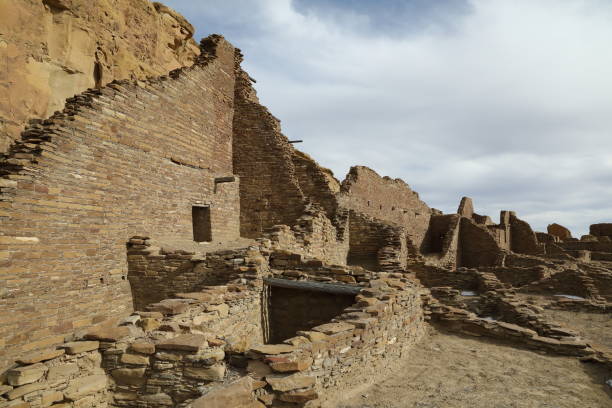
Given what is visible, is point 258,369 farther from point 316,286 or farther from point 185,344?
point 316,286

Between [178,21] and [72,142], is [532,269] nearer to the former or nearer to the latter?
[72,142]

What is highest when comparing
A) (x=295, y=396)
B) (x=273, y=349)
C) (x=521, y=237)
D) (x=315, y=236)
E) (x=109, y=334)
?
(x=315, y=236)

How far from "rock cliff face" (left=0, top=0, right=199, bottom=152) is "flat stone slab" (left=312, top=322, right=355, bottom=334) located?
749 centimetres

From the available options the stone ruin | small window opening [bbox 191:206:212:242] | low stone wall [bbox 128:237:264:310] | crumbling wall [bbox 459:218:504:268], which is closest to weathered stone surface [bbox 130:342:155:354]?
the stone ruin

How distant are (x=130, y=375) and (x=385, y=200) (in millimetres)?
16411

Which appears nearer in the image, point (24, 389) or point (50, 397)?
point (24, 389)

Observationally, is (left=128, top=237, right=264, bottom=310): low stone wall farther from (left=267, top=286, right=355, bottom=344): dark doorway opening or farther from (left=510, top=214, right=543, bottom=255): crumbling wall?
(left=510, top=214, right=543, bottom=255): crumbling wall

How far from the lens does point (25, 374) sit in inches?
145

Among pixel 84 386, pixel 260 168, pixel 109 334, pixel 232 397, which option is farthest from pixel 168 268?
pixel 260 168

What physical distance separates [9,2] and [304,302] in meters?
9.44

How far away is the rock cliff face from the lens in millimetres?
8578

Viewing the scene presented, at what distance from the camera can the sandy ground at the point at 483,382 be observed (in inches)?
189

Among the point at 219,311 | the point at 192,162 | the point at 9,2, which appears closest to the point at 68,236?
the point at 219,311

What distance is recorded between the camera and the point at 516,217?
29016mm
